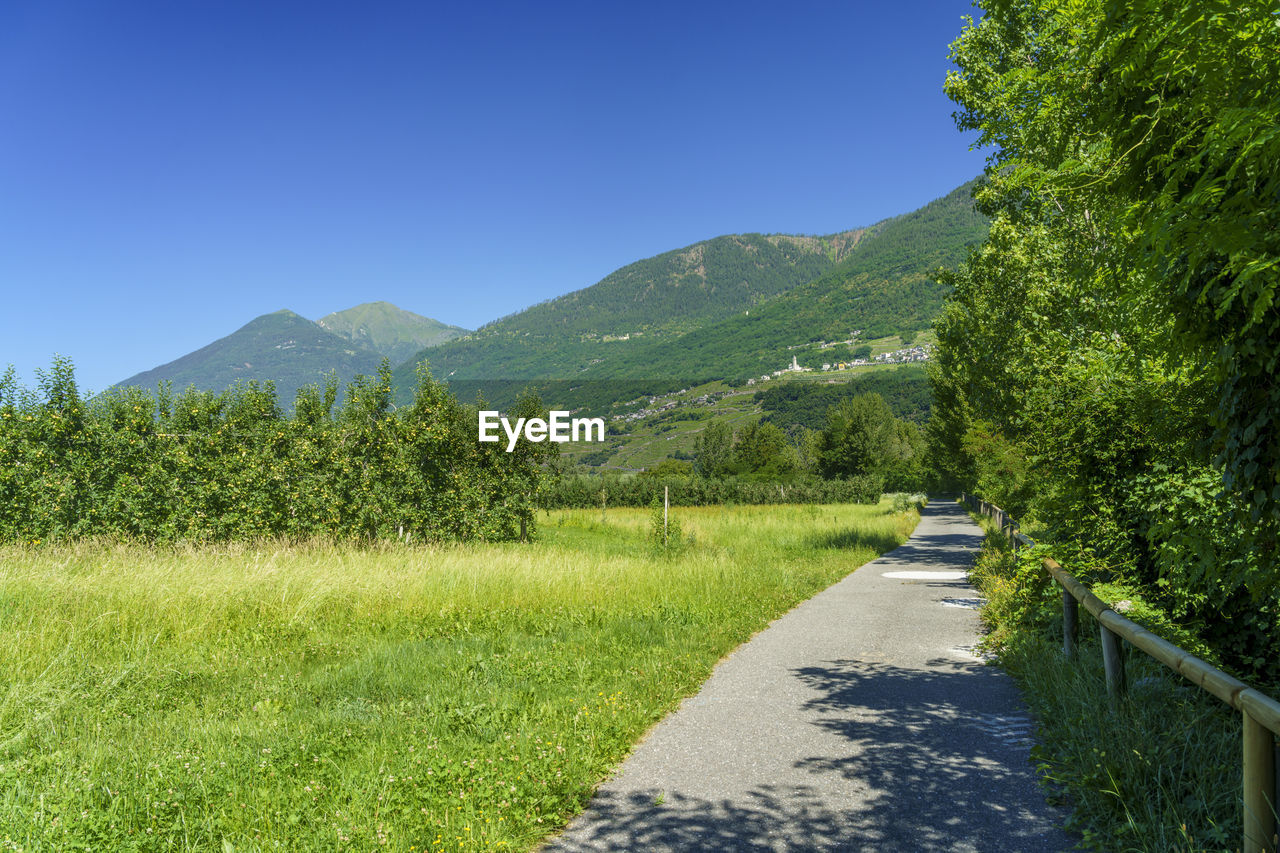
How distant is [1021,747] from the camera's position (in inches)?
198

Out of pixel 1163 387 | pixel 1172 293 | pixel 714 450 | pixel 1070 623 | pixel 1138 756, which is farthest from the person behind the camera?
pixel 714 450

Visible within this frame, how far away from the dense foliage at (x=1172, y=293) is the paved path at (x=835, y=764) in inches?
63.6

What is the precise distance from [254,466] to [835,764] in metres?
18.0

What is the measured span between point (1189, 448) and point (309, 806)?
520 cm

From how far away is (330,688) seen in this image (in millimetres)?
6387

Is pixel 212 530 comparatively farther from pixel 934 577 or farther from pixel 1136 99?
pixel 1136 99

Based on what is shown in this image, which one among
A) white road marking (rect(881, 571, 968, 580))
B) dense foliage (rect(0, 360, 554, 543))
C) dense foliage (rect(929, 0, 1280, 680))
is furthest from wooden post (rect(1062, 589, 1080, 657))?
dense foliage (rect(0, 360, 554, 543))

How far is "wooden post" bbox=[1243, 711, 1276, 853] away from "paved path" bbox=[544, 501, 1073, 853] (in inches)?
37.3

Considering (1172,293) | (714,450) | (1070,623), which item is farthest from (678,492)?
(1172,293)

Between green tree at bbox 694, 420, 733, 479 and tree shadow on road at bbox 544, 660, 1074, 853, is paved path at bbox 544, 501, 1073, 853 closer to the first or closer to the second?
tree shadow on road at bbox 544, 660, 1074, 853

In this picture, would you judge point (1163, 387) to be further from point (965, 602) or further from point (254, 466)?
point (254, 466)

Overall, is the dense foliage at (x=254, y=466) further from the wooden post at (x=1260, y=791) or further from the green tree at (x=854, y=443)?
the green tree at (x=854, y=443)

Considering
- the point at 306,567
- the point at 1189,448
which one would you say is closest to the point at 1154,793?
the point at 1189,448

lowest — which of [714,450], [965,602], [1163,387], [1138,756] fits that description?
[965,602]
